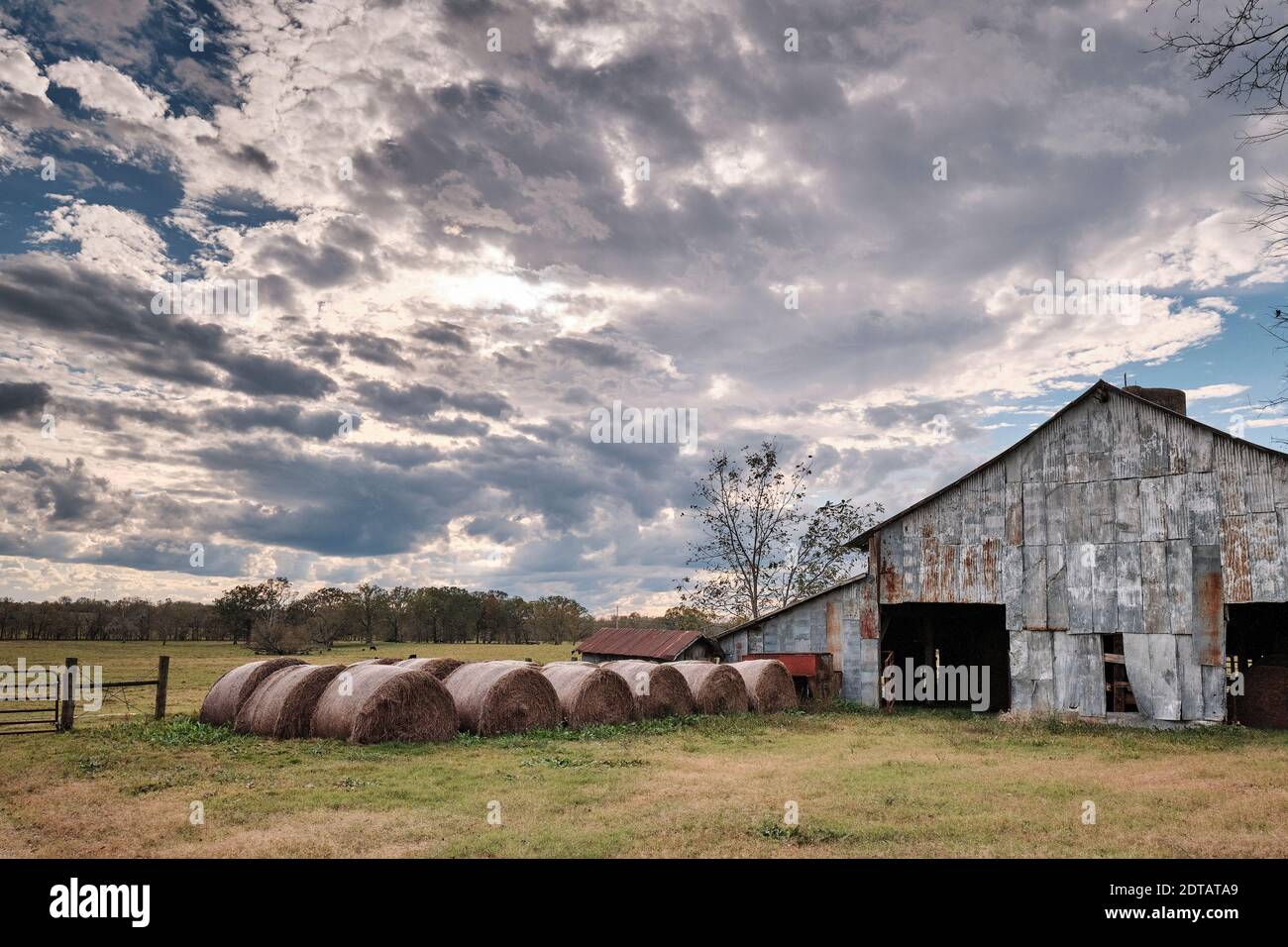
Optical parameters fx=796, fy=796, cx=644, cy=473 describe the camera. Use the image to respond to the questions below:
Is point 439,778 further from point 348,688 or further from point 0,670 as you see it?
point 0,670

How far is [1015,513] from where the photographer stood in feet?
76.6

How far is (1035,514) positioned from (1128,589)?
3098mm

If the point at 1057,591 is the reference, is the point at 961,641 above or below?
below

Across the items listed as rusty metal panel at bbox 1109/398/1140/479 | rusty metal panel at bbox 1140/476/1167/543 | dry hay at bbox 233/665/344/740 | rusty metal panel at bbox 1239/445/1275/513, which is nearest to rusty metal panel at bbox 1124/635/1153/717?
rusty metal panel at bbox 1140/476/1167/543

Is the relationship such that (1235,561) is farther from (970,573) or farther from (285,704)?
(285,704)

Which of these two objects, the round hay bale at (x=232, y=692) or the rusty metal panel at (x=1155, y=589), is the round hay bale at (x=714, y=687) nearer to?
the round hay bale at (x=232, y=692)

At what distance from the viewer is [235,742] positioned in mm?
16078

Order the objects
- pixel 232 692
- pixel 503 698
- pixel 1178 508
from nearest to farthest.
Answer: pixel 503 698, pixel 232 692, pixel 1178 508

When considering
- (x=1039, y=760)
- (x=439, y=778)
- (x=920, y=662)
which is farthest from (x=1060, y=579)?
(x=439, y=778)

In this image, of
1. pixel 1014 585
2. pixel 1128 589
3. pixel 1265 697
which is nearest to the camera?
pixel 1128 589

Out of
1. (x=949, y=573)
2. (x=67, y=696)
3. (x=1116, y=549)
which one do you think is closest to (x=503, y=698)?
(x=67, y=696)

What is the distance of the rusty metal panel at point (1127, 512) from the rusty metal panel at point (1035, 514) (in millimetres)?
1867
